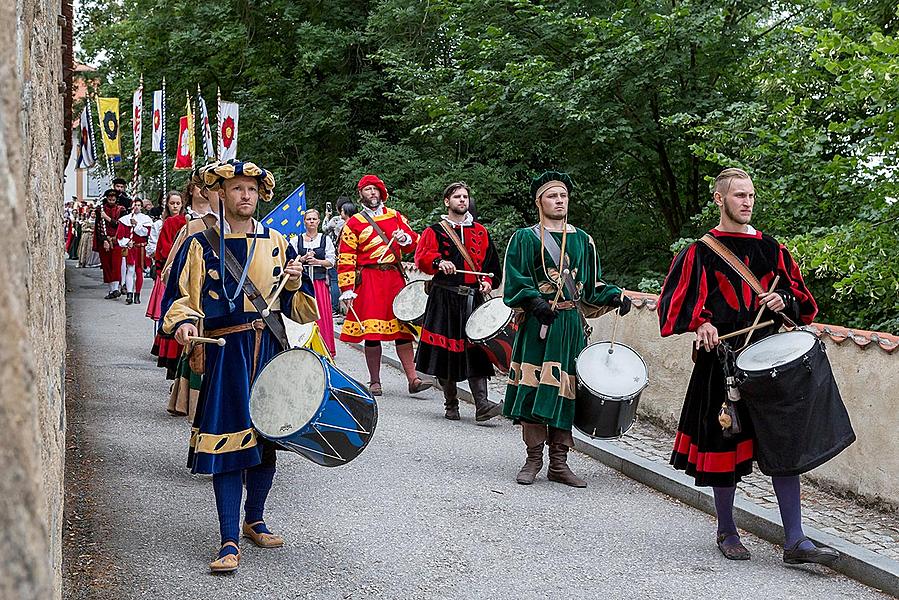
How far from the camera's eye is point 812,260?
862 centimetres

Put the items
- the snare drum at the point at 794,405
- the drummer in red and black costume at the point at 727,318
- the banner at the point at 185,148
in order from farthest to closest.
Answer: the banner at the point at 185,148, the drummer in red and black costume at the point at 727,318, the snare drum at the point at 794,405

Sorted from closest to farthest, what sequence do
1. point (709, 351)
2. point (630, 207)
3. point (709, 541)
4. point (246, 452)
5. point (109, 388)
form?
point (246, 452), point (709, 351), point (709, 541), point (109, 388), point (630, 207)

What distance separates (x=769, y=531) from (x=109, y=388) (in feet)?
21.2

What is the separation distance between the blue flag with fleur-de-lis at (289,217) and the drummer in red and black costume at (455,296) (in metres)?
2.25

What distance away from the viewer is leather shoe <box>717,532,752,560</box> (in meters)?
5.26

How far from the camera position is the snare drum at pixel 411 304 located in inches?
392

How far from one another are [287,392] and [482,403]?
175 inches

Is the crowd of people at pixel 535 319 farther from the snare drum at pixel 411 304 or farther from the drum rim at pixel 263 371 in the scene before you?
the snare drum at pixel 411 304

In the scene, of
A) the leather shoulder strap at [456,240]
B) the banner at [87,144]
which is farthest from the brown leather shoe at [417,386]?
the banner at [87,144]

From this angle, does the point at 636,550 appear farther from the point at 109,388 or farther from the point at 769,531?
the point at 109,388

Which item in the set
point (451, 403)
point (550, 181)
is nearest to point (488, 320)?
point (451, 403)

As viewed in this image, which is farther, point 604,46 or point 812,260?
point 604,46

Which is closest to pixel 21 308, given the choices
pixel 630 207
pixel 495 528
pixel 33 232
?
pixel 33 232

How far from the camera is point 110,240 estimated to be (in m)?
19.6
